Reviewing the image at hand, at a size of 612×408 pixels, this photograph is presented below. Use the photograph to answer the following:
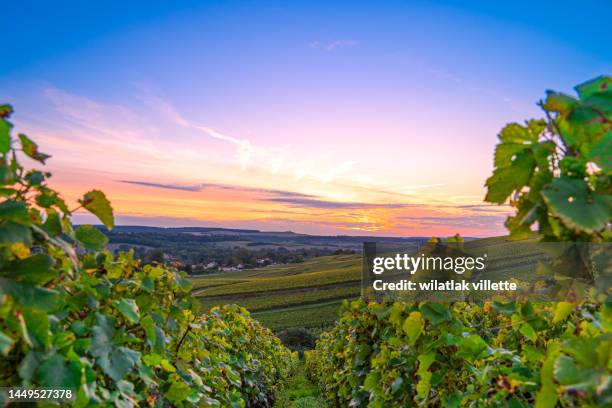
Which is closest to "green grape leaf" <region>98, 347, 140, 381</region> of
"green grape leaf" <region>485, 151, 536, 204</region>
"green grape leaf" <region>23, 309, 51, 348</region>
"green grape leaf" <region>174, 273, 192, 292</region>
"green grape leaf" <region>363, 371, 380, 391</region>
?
"green grape leaf" <region>23, 309, 51, 348</region>

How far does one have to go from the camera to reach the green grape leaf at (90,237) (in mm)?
2020

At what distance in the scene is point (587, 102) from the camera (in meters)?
1.34

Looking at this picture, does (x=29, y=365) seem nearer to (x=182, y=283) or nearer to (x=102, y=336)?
(x=102, y=336)

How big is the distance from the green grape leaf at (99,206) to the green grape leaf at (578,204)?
5.42 feet

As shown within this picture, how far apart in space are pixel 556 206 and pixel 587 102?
40 centimetres

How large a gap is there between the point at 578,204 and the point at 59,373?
176 centimetres

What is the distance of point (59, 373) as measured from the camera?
1.61 m

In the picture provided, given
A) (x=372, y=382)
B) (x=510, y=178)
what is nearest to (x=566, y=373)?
(x=510, y=178)

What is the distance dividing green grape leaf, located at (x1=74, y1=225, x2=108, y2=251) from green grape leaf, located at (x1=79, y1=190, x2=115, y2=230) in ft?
0.46

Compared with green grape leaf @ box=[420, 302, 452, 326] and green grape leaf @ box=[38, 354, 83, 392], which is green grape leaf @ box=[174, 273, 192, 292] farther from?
green grape leaf @ box=[420, 302, 452, 326]

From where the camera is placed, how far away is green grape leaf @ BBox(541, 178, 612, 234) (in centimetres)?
114

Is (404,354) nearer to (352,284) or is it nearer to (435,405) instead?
(435,405)

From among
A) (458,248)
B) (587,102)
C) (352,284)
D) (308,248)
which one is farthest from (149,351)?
(308,248)

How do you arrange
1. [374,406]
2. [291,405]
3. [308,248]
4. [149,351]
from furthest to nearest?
1. [308,248]
2. [291,405]
3. [374,406]
4. [149,351]
